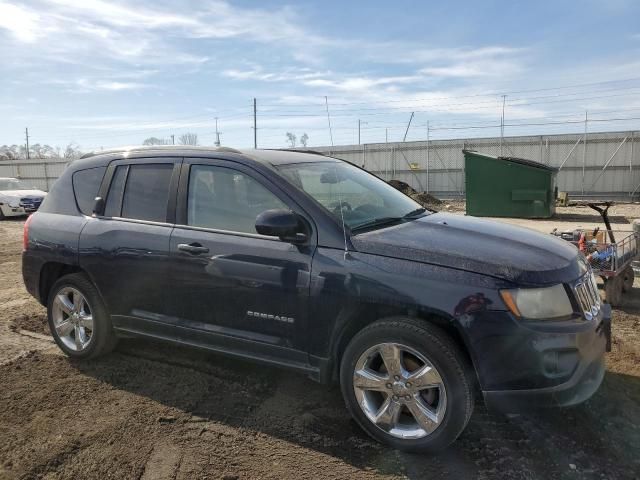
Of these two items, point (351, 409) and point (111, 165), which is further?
point (111, 165)

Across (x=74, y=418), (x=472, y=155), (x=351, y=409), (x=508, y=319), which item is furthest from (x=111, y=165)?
(x=472, y=155)

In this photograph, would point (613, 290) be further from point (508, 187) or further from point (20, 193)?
point (20, 193)

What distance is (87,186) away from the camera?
14.6 ft

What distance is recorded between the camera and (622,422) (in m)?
3.29

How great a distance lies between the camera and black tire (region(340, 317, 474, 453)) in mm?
2848

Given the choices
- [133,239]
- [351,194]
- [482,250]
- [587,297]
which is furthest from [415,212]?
[133,239]

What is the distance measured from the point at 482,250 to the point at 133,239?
2.53m

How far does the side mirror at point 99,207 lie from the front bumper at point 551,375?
323 cm

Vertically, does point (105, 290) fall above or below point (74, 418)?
above

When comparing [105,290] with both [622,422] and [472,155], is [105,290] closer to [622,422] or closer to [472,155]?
[622,422]

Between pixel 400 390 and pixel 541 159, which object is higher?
pixel 541 159

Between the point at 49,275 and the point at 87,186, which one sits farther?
the point at 49,275

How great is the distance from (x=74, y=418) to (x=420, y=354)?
7.61 ft

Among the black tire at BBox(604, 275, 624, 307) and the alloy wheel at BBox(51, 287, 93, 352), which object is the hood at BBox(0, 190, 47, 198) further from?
the black tire at BBox(604, 275, 624, 307)
